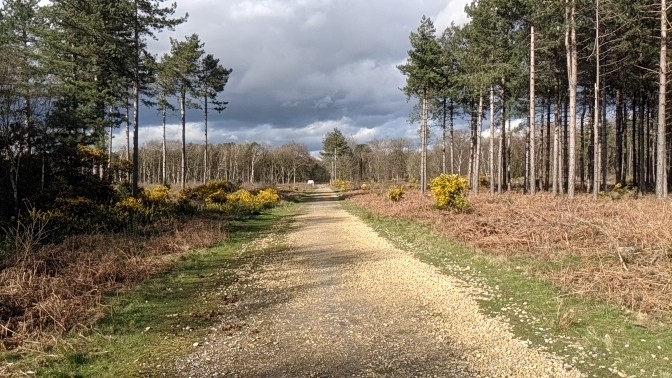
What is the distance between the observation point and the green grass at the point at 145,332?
15.1ft

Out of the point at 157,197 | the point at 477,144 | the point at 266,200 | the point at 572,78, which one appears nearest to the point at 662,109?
the point at 572,78

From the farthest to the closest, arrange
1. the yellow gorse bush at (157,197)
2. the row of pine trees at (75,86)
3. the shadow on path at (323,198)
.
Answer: the shadow on path at (323,198) < the yellow gorse bush at (157,197) < the row of pine trees at (75,86)

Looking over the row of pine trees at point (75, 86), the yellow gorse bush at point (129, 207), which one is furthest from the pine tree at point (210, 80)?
the yellow gorse bush at point (129, 207)

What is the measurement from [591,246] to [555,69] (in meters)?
20.2

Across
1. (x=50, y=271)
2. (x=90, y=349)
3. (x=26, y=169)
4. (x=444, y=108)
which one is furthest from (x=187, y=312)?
(x=444, y=108)

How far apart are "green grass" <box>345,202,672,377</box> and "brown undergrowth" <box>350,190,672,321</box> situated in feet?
1.04

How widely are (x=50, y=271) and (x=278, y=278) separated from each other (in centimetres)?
431

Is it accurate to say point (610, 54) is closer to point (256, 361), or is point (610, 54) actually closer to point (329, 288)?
point (329, 288)

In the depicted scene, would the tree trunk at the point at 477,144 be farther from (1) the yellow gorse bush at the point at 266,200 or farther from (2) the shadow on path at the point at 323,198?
(1) the yellow gorse bush at the point at 266,200

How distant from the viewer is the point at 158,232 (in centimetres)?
1388

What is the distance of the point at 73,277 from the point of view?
770 centimetres

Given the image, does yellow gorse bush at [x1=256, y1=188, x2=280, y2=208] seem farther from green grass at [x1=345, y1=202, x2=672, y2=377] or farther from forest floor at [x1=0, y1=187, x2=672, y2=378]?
green grass at [x1=345, y1=202, x2=672, y2=377]

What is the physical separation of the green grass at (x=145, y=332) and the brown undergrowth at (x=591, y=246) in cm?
595

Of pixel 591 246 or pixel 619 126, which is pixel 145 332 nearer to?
pixel 591 246
